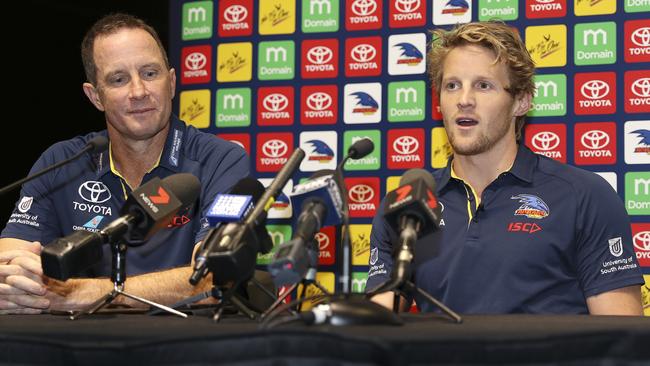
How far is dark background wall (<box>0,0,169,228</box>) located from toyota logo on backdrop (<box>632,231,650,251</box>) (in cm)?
305

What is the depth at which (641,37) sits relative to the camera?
337cm

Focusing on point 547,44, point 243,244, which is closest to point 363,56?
point 547,44

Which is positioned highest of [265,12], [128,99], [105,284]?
[265,12]

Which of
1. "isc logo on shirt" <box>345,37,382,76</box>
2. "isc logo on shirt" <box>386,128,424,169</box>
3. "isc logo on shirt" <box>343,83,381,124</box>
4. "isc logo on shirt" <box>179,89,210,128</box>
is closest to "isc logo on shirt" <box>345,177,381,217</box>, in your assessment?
"isc logo on shirt" <box>386,128,424,169</box>

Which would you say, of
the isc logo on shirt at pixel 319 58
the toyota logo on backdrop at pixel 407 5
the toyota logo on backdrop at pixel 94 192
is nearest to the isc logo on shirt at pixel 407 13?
the toyota logo on backdrop at pixel 407 5

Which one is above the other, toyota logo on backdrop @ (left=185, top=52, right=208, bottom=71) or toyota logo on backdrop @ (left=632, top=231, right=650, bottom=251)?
toyota logo on backdrop @ (left=185, top=52, right=208, bottom=71)

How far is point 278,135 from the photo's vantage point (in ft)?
12.5

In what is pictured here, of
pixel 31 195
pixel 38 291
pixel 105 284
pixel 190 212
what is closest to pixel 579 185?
pixel 190 212

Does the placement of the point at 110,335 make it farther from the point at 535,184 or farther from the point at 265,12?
the point at 265,12

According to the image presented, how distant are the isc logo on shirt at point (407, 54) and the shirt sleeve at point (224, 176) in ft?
4.08

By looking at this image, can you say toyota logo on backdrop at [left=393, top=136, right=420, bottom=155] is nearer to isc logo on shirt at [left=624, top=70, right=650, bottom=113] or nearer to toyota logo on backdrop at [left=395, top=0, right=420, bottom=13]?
toyota logo on backdrop at [left=395, top=0, right=420, bottom=13]

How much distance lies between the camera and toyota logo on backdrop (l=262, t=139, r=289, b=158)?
149 inches

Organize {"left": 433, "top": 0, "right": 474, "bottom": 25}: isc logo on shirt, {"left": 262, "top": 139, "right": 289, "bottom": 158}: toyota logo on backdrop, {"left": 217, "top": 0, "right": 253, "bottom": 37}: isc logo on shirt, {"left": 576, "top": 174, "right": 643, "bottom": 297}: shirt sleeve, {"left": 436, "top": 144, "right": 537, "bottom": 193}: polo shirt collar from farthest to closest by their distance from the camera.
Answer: {"left": 217, "top": 0, "right": 253, "bottom": 37}: isc logo on shirt
{"left": 262, "top": 139, "right": 289, "bottom": 158}: toyota logo on backdrop
{"left": 433, "top": 0, "right": 474, "bottom": 25}: isc logo on shirt
{"left": 436, "top": 144, "right": 537, "bottom": 193}: polo shirt collar
{"left": 576, "top": 174, "right": 643, "bottom": 297}: shirt sleeve

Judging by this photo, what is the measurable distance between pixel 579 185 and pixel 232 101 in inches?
74.7
